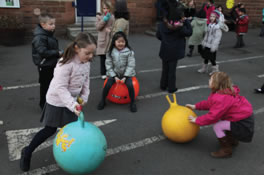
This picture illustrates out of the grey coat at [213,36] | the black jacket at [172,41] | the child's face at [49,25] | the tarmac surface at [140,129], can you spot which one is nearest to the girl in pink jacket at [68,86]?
the tarmac surface at [140,129]

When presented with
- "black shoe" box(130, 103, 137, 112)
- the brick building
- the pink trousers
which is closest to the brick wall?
the brick building

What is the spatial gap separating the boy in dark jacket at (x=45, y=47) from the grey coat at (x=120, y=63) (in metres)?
1.03

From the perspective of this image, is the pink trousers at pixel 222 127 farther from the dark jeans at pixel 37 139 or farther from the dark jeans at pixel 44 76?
the dark jeans at pixel 44 76

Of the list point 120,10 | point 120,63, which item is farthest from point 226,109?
point 120,10

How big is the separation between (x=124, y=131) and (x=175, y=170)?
1.19 m

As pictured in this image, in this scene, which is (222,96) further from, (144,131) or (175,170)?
(144,131)

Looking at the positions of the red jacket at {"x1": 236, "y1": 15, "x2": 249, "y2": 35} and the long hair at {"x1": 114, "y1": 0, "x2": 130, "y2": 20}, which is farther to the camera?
the red jacket at {"x1": 236, "y1": 15, "x2": 249, "y2": 35}

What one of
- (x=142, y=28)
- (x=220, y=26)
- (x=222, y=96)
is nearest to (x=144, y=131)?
(x=222, y=96)

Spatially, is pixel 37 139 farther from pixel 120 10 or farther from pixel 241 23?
pixel 241 23

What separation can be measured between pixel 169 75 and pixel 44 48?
2819 mm

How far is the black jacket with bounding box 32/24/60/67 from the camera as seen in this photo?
417 cm

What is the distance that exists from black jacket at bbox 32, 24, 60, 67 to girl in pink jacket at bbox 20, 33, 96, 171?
133 centimetres

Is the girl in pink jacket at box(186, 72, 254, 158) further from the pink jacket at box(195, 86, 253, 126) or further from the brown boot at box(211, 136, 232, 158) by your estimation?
the brown boot at box(211, 136, 232, 158)

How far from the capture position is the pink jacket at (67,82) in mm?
2941
